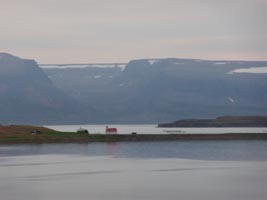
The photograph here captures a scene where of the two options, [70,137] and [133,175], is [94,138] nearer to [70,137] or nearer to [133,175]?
[70,137]

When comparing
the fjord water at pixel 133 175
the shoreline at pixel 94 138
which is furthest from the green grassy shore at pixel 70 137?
the fjord water at pixel 133 175

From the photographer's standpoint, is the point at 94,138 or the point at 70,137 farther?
the point at 94,138

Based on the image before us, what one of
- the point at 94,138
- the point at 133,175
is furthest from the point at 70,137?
the point at 133,175

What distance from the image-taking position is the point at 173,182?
62219 millimetres

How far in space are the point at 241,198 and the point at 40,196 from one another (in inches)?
502

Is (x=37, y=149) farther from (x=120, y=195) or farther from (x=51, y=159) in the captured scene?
(x=120, y=195)

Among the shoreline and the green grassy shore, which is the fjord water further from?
the green grassy shore

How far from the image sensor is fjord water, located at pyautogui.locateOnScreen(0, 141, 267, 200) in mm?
55406

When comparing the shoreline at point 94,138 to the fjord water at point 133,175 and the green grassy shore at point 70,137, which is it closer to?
the green grassy shore at point 70,137

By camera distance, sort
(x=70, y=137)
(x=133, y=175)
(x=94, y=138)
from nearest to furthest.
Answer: (x=133, y=175)
(x=70, y=137)
(x=94, y=138)

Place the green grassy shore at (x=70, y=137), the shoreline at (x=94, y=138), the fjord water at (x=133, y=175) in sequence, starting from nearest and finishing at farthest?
the fjord water at (x=133, y=175) < the shoreline at (x=94, y=138) < the green grassy shore at (x=70, y=137)

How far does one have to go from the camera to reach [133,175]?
6825 cm

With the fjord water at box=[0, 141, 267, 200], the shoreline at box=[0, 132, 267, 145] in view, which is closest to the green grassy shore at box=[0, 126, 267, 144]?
the shoreline at box=[0, 132, 267, 145]

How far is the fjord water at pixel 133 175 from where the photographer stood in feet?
182
